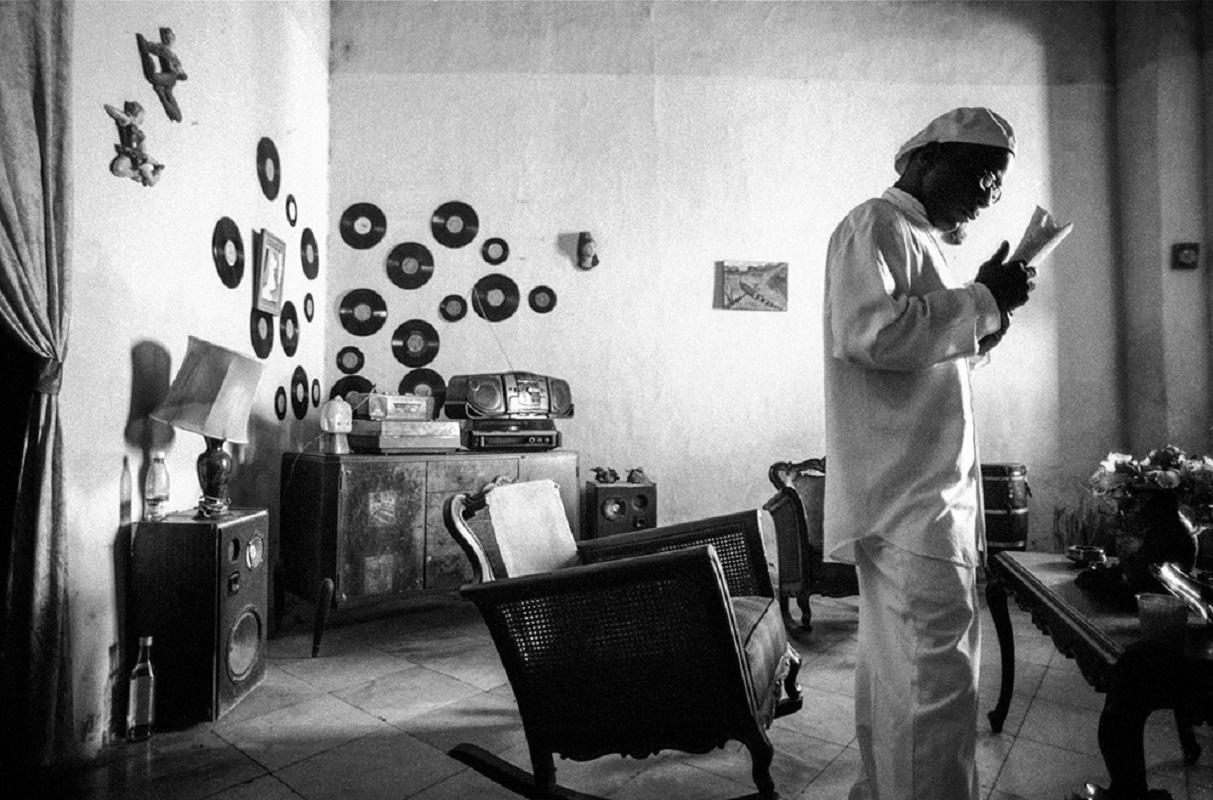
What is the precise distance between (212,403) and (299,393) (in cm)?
146

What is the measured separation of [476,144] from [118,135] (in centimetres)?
232

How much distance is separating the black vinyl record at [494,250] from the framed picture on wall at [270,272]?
1204 millimetres

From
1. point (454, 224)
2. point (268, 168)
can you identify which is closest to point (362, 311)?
point (454, 224)

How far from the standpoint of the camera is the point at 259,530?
101 inches

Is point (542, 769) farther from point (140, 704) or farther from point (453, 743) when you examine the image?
point (140, 704)

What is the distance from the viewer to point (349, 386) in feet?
13.5

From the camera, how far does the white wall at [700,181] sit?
14.0ft

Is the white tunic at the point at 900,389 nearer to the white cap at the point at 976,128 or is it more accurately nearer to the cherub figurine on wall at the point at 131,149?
the white cap at the point at 976,128

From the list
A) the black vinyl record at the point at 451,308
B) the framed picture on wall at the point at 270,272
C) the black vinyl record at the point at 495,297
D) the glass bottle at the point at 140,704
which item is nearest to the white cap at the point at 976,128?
the glass bottle at the point at 140,704

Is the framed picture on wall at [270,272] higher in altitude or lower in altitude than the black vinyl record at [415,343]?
higher

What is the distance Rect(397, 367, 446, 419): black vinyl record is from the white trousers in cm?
323

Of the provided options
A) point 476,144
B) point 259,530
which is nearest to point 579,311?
point 476,144

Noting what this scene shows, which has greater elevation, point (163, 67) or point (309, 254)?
point (163, 67)

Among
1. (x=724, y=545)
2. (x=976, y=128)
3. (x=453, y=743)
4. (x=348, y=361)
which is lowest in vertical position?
(x=453, y=743)
